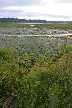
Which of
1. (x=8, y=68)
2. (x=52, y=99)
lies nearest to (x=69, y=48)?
(x=8, y=68)

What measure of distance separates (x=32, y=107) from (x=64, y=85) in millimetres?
1267

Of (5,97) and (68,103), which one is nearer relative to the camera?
(68,103)

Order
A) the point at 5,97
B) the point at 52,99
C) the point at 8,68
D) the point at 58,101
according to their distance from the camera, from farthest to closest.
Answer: the point at 8,68 → the point at 5,97 → the point at 58,101 → the point at 52,99

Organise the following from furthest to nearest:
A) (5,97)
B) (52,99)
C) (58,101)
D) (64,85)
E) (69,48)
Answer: (69,48) → (5,97) → (64,85) → (58,101) → (52,99)

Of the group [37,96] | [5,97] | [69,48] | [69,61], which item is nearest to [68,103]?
[37,96]

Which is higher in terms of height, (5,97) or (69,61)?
(69,61)

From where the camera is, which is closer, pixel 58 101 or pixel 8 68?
pixel 58 101

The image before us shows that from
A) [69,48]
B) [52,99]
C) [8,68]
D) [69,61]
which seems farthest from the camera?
[69,48]

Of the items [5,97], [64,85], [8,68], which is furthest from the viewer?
[8,68]

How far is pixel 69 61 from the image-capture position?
34.6ft

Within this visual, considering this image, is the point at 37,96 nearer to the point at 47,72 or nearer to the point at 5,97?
the point at 47,72

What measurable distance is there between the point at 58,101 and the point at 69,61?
5.94 feet

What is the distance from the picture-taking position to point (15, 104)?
10.4 m

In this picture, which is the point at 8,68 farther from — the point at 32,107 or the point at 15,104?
the point at 32,107
